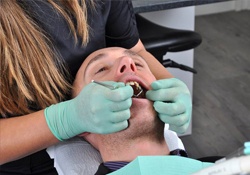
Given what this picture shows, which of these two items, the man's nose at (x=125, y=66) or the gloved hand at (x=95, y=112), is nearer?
the gloved hand at (x=95, y=112)

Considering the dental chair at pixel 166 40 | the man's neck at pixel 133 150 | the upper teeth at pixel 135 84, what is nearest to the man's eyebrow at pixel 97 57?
the upper teeth at pixel 135 84

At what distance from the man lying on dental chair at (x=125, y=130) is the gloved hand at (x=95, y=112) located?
2 centimetres

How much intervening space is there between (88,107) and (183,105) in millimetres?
246

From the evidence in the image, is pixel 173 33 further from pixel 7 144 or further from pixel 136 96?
pixel 7 144

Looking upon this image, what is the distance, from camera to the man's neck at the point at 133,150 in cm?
116

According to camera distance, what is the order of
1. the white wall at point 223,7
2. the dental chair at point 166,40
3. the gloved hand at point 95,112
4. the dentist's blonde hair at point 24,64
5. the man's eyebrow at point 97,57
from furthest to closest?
the white wall at point 223,7, the dental chair at point 166,40, the man's eyebrow at point 97,57, the dentist's blonde hair at point 24,64, the gloved hand at point 95,112

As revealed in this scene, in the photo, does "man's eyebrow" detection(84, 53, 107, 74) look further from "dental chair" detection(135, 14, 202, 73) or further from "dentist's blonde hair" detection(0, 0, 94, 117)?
"dental chair" detection(135, 14, 202, 73)

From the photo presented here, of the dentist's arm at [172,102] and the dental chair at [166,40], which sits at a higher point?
the dentist's arm at [172,102]

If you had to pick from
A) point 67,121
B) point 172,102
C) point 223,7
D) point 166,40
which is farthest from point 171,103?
point 223,7

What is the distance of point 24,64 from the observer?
1.16m

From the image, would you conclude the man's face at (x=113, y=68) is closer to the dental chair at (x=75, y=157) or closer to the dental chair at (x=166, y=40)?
the dental chair at (x=75, y=157)

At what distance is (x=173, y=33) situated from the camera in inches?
69.0

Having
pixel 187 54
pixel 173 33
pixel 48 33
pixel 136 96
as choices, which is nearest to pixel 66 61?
pixel 48 33

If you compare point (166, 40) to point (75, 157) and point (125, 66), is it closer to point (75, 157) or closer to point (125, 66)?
point (125, 66)
